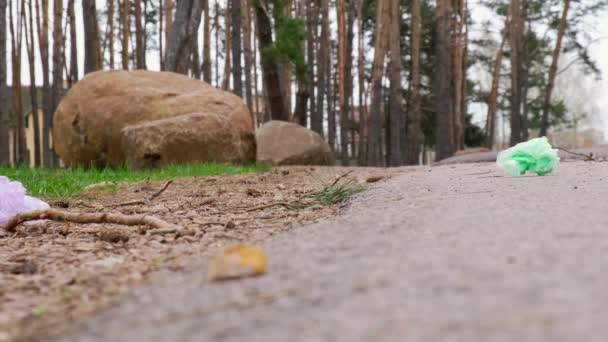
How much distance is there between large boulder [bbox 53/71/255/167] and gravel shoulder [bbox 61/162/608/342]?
5448mm

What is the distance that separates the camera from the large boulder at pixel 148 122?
21.8 feet

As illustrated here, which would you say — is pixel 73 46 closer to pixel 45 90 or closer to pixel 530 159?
pixel 45 90

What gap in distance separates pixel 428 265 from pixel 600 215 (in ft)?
2.49

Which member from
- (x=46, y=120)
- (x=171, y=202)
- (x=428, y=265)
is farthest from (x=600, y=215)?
(x=46, y=120)

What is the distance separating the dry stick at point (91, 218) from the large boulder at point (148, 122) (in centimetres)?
417

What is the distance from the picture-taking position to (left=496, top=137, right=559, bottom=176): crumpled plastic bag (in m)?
3.43

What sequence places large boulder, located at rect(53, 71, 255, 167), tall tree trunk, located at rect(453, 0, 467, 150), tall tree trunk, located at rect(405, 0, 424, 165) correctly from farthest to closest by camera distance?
tall tree trunk, located at rect(453, 0, 467, 150)
tall tree trunk, located at rect(405, 0, 424, 165)
large boulder, located at rect(53, 71, 255, 167)

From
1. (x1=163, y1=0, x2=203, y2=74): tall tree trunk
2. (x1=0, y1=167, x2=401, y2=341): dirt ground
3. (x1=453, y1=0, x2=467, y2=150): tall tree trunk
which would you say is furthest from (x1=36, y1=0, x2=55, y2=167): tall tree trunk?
(x1=0, y1=167, x2=401, y2=341): dirt ground

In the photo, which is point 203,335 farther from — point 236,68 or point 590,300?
point 236,68

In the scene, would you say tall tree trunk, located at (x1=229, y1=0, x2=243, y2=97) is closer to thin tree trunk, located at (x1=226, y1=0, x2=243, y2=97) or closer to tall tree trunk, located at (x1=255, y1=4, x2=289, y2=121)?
thin tree trunk, located at (x1=226, y1=0, x2=243, y2=97)

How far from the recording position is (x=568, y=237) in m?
1.24

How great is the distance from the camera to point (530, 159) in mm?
3434

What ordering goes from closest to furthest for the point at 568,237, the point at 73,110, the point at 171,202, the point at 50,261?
the point at 568,237, the point at 50,261, the point at 171,202, the point at 73,110

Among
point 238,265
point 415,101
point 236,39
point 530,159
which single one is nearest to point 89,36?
point 236,39
